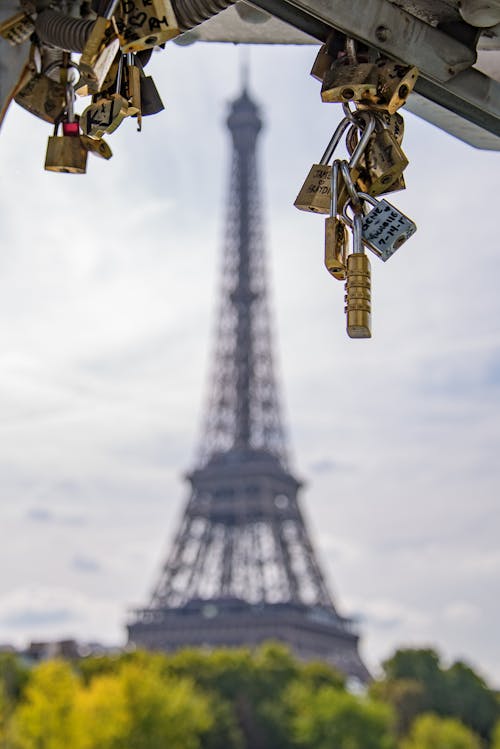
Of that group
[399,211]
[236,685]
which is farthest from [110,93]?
[236,685]

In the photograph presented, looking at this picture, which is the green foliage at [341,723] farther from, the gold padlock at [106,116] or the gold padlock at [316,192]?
the gold padlock at [106,116]

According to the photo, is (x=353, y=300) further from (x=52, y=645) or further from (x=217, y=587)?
(x=52, y=645)

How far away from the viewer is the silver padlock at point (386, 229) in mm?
2840

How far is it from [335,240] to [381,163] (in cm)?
20

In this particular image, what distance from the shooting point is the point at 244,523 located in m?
66.7

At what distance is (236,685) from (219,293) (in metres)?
23.6

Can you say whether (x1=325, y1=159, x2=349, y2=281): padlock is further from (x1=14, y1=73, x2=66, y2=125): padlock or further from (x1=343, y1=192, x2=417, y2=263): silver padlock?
(x1=14, y1=73, x2=66, y2=125): padlock

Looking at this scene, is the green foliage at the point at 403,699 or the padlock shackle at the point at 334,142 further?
the green foliage at the point at 403,699

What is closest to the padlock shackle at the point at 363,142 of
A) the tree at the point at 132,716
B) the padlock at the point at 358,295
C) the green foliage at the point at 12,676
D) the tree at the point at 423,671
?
the padlock at the point at 358,295

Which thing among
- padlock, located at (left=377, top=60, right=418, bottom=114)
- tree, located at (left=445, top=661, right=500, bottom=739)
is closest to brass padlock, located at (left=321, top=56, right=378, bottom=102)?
padlock, located at (left=377, top=60, right=418, bottom=114)

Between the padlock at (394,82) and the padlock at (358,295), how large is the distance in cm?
34

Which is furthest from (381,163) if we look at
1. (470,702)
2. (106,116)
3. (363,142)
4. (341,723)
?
(470,702)

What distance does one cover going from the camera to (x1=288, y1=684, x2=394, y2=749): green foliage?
5197 cm

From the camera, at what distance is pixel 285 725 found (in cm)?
5600
